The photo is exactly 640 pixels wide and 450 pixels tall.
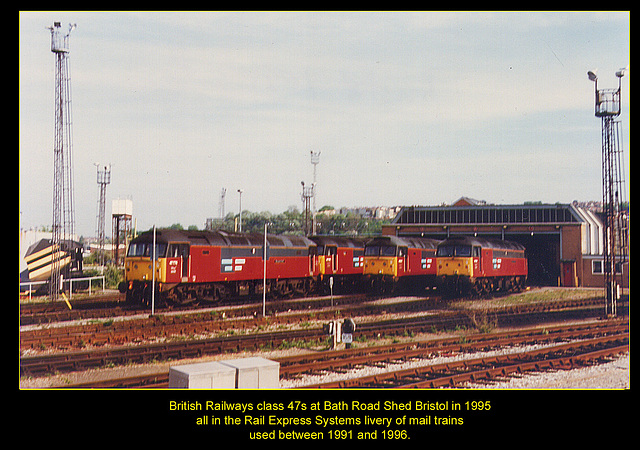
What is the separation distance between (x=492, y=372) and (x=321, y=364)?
425cm

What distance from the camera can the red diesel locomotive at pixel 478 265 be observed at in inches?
953

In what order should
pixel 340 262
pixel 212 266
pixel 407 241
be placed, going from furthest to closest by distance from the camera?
pixel 340 262 < pixel 407 241 < pixel 212 266

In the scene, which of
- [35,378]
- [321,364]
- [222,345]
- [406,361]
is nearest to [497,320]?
[406,361]

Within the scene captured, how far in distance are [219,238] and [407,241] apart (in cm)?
918

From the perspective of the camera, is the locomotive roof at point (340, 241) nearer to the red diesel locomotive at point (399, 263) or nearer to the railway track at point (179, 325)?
the red diesel locomotive at point (399, 263)

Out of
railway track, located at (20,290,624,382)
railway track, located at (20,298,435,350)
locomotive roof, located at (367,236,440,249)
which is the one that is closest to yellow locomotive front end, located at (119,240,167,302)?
railway track, located at (20,298,435,350)

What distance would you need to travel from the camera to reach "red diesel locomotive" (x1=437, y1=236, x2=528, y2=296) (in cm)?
2422

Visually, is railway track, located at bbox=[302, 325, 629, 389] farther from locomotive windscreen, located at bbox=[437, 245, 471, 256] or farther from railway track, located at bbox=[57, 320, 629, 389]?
locomotive windscreen, located at bbox=[437, 245, 471, 256]

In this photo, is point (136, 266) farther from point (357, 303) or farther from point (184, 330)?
point (357, 303)

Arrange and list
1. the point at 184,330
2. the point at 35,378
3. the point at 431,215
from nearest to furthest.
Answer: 1. the point at 35,378
2. the point at 184,330
3. the point at 431,215

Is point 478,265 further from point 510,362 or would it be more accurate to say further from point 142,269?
point 142,269

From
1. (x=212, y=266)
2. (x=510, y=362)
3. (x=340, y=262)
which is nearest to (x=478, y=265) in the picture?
(x=340, y=262)

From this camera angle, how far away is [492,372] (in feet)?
43.1

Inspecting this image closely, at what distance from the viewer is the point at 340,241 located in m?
25.7
